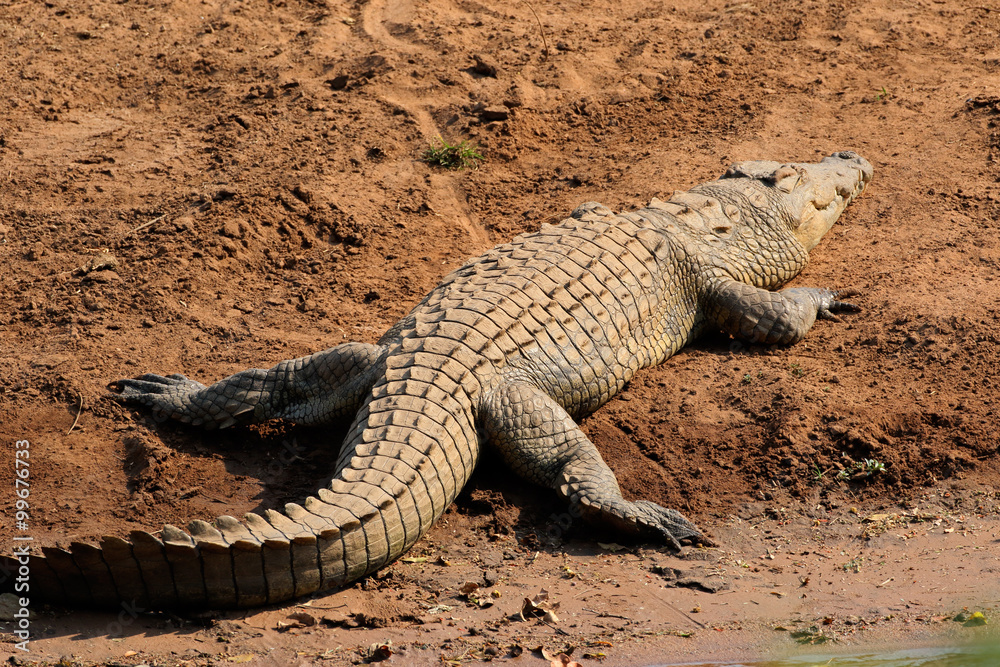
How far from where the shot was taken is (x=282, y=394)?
5039 mm

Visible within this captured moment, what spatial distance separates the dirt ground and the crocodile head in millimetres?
175

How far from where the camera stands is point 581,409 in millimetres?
5094

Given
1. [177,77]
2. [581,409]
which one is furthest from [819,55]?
[177,77]

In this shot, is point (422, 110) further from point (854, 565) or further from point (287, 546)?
point (854, 565)

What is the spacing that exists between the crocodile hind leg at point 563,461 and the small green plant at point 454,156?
318 cm

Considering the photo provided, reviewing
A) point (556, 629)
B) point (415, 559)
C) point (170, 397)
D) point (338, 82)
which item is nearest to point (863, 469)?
point (556, 629)

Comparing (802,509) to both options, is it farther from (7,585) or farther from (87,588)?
(7,585)

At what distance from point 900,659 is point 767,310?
2412 millimetres

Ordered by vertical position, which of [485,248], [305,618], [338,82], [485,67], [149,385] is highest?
[485,67]

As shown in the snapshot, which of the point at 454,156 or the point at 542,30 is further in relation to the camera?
the point at 542,30

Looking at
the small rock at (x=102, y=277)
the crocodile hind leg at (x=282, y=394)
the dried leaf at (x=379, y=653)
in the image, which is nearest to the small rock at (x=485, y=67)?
the small rock at (x=102, y=277)

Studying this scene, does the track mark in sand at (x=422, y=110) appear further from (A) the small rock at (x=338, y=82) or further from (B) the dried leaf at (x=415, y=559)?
(B) the dried leaf at (x=415, y=559)

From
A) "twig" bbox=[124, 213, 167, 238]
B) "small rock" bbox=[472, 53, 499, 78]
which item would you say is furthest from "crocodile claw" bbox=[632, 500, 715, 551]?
"small rock" bbox=[472, 53, 499, 78]

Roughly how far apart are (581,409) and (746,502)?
1018mm
